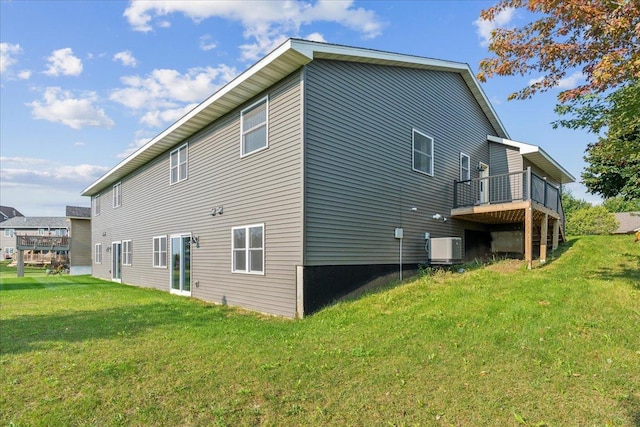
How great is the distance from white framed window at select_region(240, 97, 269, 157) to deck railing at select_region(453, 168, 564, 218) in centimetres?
646

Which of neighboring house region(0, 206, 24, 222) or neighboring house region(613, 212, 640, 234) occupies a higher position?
neighboring house region(0, 206, 24, 222)

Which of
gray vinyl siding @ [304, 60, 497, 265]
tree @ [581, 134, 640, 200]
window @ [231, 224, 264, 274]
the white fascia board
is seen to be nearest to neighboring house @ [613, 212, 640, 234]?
tree @ [581, 134, 640, 200]

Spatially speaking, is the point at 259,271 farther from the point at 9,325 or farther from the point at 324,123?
the point at 9,325

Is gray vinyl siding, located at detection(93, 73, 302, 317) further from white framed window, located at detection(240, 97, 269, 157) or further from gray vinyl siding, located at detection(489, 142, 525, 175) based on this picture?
gray vinyl siding, located at detection(489, 142, 525, 175)

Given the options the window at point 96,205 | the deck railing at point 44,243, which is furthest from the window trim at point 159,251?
the deck railing at point 44,243

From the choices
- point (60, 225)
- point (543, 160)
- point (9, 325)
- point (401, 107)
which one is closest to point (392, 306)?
point (401, 107)

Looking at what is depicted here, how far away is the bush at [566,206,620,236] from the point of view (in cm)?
3667

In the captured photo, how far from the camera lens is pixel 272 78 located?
870 centimetres

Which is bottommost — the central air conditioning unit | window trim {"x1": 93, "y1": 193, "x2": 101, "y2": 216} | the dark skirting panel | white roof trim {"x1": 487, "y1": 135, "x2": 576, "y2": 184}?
the dark skirting panel

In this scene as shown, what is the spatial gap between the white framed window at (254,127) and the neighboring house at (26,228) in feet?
175

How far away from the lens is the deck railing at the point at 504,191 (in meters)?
11.8

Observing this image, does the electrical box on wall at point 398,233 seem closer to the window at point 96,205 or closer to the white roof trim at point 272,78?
the white roof trim at point 272,78

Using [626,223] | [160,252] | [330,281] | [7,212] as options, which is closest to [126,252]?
[160,252]

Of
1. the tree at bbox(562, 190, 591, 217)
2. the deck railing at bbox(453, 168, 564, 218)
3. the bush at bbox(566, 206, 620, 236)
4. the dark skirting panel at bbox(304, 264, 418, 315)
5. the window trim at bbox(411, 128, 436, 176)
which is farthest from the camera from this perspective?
the tree at bbox(562, 190, 591, 217)
